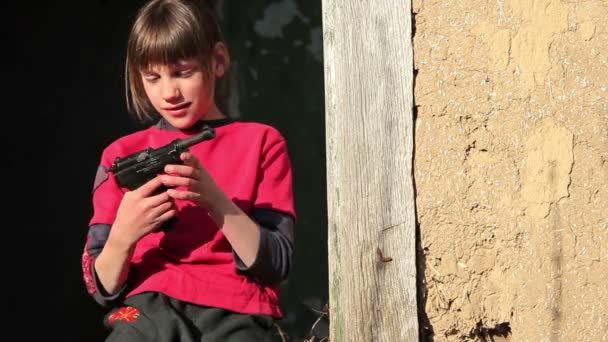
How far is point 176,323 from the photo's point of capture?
2.55 metres

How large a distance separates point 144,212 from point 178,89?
36 cm

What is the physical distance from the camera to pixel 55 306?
508 centimetres

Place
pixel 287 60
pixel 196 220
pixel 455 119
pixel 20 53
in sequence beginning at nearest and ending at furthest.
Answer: pixel 196 220 < pixel 455 119 < pixel 20 53 < pixel 287 60

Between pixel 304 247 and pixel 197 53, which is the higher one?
pixel 197 53

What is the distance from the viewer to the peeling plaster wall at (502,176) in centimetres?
292

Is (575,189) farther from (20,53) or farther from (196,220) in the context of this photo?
(20,53)

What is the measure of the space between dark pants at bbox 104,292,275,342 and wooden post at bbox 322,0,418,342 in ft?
1.07

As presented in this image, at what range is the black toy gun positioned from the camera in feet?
8.13

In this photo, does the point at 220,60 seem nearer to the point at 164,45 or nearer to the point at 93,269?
the point at 164,45

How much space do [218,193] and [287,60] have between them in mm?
2936

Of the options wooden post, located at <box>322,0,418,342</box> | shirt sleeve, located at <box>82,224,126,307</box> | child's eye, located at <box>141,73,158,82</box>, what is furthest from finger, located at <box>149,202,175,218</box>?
wooden post, located at <box>322,0,418,342</box>

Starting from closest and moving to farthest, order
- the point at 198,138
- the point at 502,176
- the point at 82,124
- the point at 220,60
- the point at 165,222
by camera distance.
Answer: the point at 198,138 → the point at 165,222 → the point at 220,60 → the point at 502,176 → the point at 82,124

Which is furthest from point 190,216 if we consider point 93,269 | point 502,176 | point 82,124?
point 82,124

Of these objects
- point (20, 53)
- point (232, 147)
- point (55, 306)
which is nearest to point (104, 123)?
point (20, 53)
